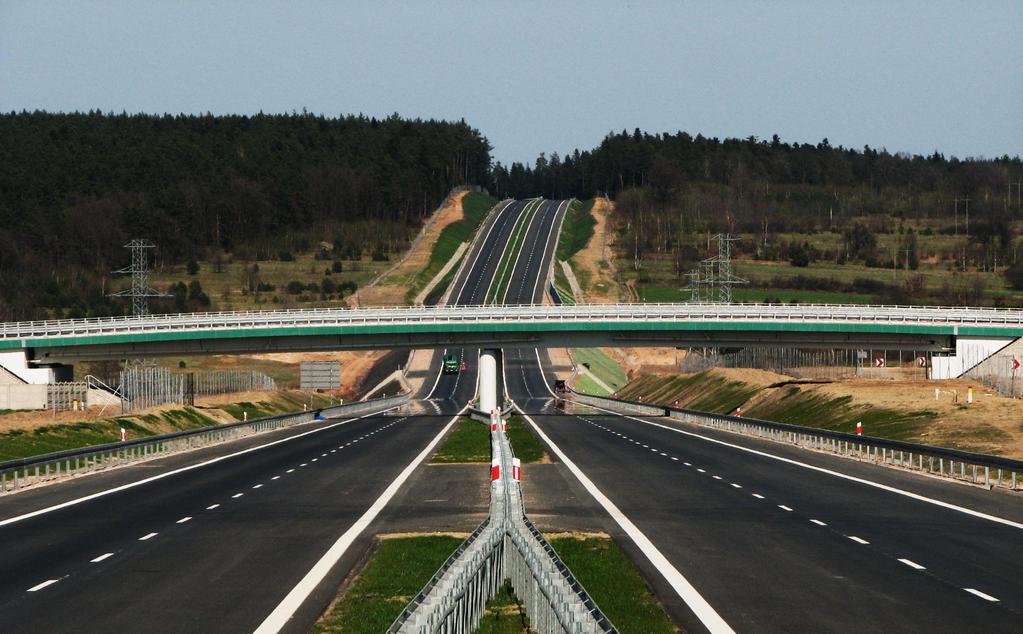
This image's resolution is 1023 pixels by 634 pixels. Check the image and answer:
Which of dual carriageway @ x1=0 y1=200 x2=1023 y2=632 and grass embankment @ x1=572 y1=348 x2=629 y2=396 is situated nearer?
dual carriageway @ x1=0 y1=200 x2=1023 y2=632

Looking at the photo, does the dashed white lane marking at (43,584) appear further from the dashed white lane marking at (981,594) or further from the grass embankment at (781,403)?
the grass embankment at (781,403)

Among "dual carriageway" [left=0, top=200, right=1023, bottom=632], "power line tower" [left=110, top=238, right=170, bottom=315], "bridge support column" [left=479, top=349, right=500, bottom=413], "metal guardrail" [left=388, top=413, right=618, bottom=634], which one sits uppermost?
"power line tower" [left=110, top=238, right=170, bottom=315]

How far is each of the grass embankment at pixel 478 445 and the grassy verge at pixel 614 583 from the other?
24.6m

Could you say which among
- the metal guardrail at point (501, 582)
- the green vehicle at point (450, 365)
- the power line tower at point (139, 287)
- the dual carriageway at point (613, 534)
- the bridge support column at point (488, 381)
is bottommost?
the green vehicle at point (450, 365)

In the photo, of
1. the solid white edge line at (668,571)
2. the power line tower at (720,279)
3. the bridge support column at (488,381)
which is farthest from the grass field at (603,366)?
the solid white edge line at (668,571)

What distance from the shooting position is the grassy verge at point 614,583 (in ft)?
56.4

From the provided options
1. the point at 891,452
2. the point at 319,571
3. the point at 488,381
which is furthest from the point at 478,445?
the point at 488,381

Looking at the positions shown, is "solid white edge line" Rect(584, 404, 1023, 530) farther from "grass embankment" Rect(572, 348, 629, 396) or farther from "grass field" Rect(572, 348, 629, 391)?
"grass field" Rect(572, 348, 629, 391)

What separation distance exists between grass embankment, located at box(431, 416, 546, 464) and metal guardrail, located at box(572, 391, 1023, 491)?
11.5 meters

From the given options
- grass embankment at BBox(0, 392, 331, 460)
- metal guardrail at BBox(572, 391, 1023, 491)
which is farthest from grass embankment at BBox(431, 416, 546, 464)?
grass embankment at BBox(0, 392, 331, 460)

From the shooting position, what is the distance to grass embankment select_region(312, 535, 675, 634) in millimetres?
17047

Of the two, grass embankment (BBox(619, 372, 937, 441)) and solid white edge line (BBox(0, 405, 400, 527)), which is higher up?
solid white edge line (BBox(0, 405, 400, 527))

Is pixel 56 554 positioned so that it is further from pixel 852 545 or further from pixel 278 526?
pixel 852 545

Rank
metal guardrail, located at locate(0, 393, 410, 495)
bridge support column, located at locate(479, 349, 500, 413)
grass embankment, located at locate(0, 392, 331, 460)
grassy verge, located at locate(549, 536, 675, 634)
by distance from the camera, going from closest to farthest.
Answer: grassy verge, located at locate(549, 536, 675, 634)
metal guardrail, located at locate(0, 393, 410, 495)
grass embankment, located at locate(0, 392, 331, 460)
bridge support column, located at locate(479, 349, 500, 413)
